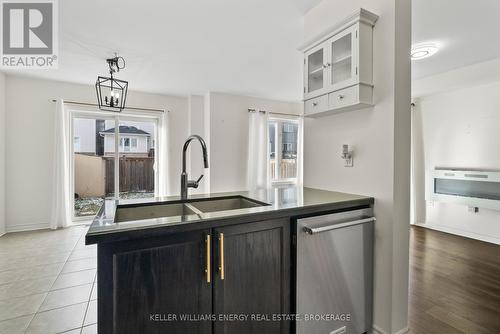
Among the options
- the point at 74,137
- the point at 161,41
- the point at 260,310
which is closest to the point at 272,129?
the point at 161,41

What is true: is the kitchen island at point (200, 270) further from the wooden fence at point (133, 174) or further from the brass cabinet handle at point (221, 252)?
the wooden fence at point (133, 174)

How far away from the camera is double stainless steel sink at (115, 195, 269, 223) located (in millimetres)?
1565

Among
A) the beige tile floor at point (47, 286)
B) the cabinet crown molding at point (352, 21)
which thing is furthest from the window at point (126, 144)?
the cabinet crown molding at point (352, 21)

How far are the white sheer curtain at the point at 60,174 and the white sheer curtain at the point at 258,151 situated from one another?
3356 millimetres

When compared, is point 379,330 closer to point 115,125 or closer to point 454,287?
point 454,287

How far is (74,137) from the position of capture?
4.56m

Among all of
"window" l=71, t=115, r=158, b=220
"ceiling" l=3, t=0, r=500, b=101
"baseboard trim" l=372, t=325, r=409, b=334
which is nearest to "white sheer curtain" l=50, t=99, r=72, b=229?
"window" l=71, t=115, r=158, b=220

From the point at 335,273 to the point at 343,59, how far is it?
147 centimetres

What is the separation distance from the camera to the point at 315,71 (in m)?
2.01

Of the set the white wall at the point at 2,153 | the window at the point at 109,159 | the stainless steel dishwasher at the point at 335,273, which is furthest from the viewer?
the window at the point at 109,159

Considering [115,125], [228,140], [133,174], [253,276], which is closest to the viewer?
[253,276]

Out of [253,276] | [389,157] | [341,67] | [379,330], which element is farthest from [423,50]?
[253,276]

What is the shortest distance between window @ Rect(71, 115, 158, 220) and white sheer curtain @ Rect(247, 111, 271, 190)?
2.01 m

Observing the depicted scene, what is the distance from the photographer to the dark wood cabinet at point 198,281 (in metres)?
1.00
